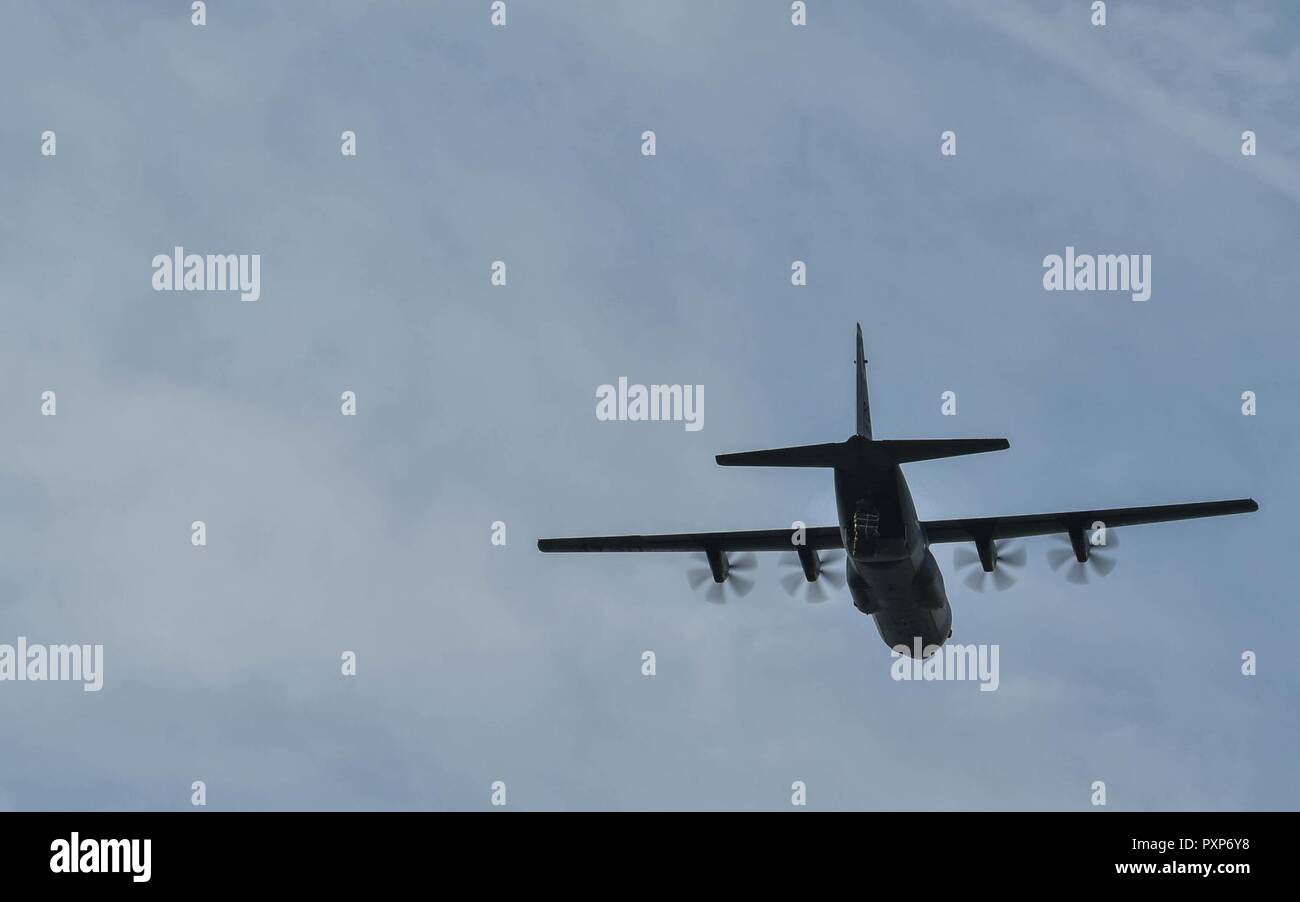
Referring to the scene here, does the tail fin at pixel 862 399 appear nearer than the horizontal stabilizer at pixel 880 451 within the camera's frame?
No

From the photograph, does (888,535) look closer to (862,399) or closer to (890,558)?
(890,558)

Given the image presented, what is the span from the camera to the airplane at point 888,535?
4838cm

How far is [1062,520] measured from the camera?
60312 millimetres

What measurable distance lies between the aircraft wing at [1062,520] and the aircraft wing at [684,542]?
15.1ft

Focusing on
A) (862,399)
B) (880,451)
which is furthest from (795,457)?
(862,399)

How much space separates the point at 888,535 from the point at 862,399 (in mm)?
9559

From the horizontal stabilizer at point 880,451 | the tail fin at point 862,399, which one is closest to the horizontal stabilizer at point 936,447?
the horizontal stabilizer at point 880,451

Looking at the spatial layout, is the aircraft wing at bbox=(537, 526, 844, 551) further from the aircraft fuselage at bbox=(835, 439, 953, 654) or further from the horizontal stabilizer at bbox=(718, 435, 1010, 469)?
the horizontal stabilizer at bbox=(718, 435, 1010, 469)

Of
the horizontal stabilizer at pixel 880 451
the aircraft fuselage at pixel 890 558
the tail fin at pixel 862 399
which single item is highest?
the tail fin at pixel 862 399

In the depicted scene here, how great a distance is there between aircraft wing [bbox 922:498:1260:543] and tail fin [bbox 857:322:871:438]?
16.3 feet

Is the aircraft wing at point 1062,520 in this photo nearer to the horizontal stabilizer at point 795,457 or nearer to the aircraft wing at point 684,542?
the aircraft wing at point 684,542
